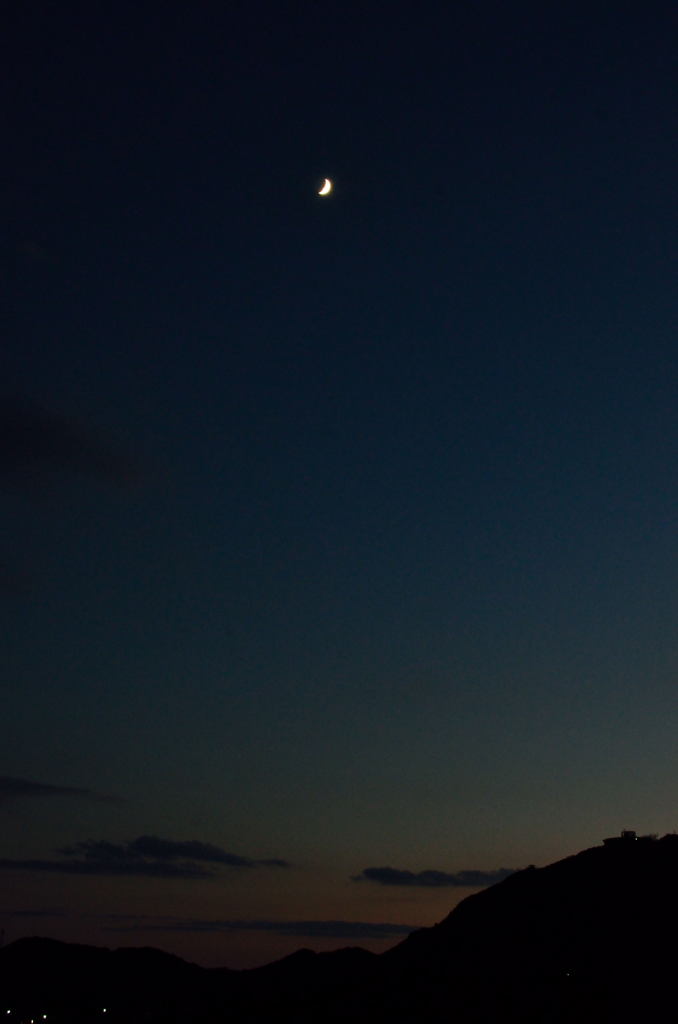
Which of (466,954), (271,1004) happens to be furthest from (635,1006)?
(271,1004)

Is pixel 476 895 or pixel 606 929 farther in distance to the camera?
pixel 476 895

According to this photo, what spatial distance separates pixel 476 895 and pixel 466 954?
30367mm

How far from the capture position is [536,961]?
139m

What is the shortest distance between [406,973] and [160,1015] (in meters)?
62.1

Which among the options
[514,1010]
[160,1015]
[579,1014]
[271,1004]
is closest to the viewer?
[579,1014]

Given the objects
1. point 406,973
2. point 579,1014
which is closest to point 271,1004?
point 406,973

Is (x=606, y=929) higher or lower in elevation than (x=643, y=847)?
lower

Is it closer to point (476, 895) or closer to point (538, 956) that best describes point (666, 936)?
point (538, 956)

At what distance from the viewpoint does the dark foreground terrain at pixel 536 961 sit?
4779 inches

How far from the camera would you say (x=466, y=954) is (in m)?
156

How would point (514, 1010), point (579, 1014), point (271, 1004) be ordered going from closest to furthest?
1. point (579, 1014)
2. point (514, 1010)
3. point (271, 1004)

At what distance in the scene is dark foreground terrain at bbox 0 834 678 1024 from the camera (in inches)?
4779

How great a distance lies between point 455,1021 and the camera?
12619cm

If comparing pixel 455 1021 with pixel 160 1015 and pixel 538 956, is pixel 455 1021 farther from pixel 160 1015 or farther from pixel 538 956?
pixel 160 1015
